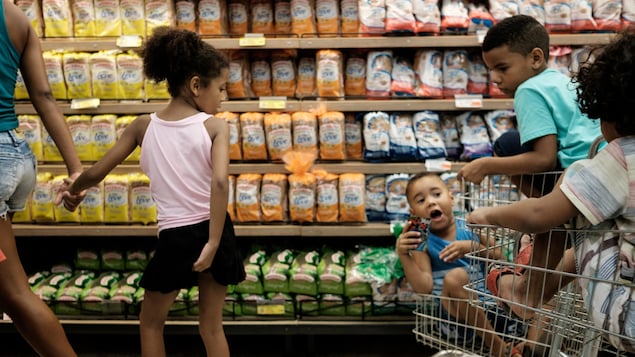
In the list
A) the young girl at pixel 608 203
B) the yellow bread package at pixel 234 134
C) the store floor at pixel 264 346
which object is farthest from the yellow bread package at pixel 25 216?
the young girl at pixel 608 203

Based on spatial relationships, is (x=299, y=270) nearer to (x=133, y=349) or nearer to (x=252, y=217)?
(x=252, y=217)

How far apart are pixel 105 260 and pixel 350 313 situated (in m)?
1.40

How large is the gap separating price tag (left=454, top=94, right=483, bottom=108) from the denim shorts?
1.99 m

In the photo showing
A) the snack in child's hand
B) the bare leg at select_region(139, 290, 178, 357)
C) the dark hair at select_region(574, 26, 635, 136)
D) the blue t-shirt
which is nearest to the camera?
the dark hair at select_region(574, 26, 635, 136)

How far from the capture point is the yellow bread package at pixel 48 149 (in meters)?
2.98

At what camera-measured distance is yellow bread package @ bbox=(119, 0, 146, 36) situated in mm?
2922

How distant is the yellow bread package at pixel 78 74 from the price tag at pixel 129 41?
0.74 ft

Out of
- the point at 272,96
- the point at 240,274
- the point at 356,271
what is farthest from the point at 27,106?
the point at 356,271

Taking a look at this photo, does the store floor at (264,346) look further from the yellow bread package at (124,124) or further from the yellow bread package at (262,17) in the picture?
the yellow bread package at (262,17)

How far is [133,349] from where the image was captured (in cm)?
294

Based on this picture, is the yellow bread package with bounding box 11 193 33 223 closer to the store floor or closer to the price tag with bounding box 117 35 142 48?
the store floor

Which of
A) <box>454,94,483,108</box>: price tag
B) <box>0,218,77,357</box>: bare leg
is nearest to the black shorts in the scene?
<box>0,218,77,357</box>: bare leg

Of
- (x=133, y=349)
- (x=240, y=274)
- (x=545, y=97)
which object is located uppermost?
(x=545, y=97)

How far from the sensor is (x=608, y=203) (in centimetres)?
107
